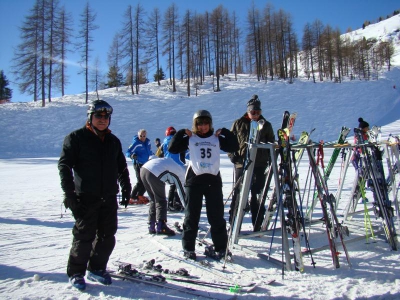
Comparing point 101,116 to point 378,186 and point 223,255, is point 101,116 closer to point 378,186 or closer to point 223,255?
point 223,255

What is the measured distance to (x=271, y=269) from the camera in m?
3.49

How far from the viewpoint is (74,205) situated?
9.70 feet

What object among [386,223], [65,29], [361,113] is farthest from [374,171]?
[65,29]

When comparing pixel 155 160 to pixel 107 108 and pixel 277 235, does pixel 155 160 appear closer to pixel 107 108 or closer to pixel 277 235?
pixel 107 108

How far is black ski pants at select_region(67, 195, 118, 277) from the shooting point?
3092 millimetres

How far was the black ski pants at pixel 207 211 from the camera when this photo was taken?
3.79 metres

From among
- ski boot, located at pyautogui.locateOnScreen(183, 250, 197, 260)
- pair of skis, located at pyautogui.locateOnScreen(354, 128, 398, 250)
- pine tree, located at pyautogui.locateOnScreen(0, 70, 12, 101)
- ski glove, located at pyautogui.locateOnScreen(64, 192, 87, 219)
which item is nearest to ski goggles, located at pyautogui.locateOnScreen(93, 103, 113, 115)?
ski glove, located at pyautogui.locateOnScreen(64, 192, 87, 219)

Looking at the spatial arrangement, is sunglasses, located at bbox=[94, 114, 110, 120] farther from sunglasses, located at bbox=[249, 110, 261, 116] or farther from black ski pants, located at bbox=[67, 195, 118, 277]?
sunglasses, located at bbox=[249, 110, 261, 116]

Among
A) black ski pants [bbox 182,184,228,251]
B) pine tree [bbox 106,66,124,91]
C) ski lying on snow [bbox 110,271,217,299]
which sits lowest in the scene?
ski lying on snow [bbox 110,271,217,299]

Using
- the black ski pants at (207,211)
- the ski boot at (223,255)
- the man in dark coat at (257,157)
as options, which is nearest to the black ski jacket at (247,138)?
the man in dark coat at (257,157)

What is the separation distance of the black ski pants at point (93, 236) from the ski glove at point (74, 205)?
45mm

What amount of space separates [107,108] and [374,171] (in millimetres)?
3751

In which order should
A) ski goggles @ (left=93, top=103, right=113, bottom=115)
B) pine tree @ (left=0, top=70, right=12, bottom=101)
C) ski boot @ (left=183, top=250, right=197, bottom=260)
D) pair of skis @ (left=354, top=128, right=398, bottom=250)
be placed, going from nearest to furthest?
ski goggles @ (left=93, top=103, right=113, bottom=115)
ski boot @ (left=183, top=250, right=197, bottom=260)
pair of skis @ (left=354, top=128, right=398, bottom=250)
pine tree @ (left=0, top=70, right=12, bottom=101)

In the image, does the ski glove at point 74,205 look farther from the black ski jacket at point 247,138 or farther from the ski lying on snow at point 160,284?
the black ski jacket at point 247,138
